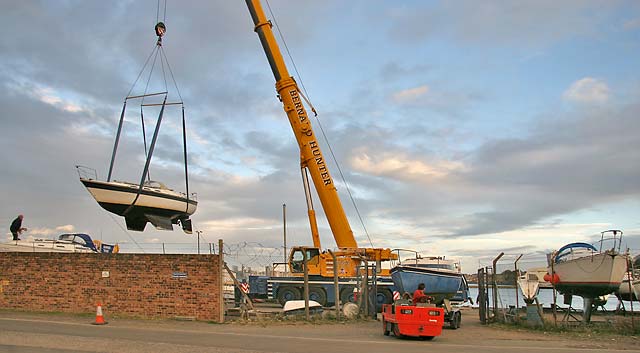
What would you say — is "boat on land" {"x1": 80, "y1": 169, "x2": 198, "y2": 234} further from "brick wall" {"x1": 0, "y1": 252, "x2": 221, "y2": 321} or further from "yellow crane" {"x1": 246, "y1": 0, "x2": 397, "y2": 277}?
"yellow crane" {"x1": 246, "y1": 0, "x2": 397, "y2": 277}

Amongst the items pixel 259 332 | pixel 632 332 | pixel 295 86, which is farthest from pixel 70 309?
pixel 632 332

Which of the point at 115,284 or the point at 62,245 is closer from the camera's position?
the point at 115,284

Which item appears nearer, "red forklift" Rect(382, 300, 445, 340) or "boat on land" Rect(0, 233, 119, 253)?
"red forklift" Rect(382, 300, 445, 340)

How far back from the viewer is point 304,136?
26109mm

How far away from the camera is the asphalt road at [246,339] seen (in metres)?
12.4

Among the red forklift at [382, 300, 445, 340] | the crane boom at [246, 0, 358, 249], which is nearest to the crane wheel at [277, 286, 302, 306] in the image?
the crane boom at [246, 0, 358, 249]

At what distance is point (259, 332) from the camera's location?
1612 cm

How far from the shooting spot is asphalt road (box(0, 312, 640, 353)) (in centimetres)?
1244

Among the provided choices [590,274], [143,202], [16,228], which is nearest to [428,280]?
[590,274]

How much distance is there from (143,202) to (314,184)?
731cm

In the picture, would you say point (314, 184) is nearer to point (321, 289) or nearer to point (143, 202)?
point (321, 289)

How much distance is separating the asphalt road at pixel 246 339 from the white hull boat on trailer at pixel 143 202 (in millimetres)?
5003

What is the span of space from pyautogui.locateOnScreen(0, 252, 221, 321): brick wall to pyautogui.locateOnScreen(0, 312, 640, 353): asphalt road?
0.95 m

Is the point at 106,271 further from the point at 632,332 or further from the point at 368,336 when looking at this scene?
the point at 632,332
